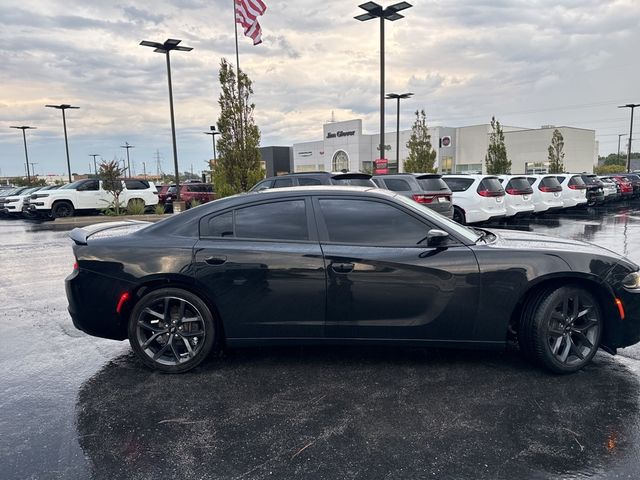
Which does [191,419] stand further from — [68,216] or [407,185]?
[68,216]

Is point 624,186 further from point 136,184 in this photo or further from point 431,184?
point 136,184

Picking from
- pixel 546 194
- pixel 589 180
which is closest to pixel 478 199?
pixel 546 194

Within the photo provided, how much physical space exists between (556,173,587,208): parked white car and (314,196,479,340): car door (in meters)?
17.0

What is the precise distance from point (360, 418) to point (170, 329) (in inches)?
70.4

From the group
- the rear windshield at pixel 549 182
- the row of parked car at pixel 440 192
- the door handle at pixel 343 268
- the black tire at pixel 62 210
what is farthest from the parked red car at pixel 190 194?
the door handle at pixel 343 268

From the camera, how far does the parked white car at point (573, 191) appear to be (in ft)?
60.7

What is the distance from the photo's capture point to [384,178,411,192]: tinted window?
11936mm

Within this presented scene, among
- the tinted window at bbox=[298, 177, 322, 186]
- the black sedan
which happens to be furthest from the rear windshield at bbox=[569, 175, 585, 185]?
the black sedan

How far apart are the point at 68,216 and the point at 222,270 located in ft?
60.3

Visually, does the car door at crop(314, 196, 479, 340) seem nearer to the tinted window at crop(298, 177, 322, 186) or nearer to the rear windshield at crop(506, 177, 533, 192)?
the tinted window at crop(298, 177, 322, 186)

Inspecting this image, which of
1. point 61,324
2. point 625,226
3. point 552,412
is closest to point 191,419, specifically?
point 552,412

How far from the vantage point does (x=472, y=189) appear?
13523 millimetres

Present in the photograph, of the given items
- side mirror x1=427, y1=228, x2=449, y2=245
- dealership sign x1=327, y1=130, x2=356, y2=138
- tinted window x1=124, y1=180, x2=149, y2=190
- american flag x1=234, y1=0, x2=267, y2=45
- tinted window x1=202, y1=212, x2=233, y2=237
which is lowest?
side mirror x1=427, y1=228, x2=449, y2=245

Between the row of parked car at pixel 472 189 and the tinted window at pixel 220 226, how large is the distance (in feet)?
20.5
